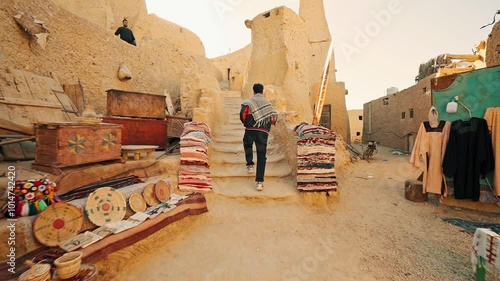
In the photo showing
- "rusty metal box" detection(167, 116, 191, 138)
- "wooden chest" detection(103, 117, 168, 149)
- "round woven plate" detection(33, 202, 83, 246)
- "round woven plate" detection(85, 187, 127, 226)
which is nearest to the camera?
"round woven plate" detection(33, 202, 83, 246)

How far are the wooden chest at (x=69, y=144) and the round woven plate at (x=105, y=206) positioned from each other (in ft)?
2.42

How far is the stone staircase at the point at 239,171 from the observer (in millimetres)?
A: 3760

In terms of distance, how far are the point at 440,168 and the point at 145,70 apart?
9178 mm

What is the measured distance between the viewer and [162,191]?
299 cm

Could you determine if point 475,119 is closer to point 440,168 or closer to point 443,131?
point 443,131

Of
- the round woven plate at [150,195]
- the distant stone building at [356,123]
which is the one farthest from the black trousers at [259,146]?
the distant stone building at [356,123]

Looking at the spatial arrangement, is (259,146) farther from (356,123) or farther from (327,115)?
(356,123)

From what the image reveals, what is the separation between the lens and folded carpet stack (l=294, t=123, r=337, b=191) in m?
3.69

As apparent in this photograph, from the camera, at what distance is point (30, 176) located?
2.38 metres

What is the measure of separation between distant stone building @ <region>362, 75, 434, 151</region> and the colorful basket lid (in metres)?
9.75

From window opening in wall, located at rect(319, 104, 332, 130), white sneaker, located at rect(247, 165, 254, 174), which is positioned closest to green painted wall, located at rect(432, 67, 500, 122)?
white sneaker, located at rect(247, 165, 254, 174)

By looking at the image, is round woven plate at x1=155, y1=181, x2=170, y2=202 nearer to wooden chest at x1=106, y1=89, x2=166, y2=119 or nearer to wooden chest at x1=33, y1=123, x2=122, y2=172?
wooden chest at x1=33, y1=123, x2=122, y2=172

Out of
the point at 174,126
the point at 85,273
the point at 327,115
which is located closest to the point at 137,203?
the point at 85,273

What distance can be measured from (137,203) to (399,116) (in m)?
13.2
